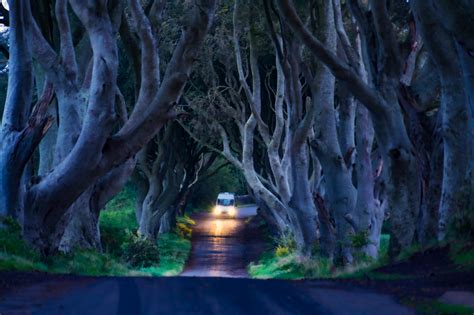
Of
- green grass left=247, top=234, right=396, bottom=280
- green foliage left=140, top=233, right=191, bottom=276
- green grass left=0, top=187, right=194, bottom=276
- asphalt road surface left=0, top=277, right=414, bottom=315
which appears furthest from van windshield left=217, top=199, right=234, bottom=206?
asphalt road surface left=0, top=277, right=414, bottom=315

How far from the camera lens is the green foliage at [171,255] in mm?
29772

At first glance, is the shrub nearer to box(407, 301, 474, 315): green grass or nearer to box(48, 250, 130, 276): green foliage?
box(48, 250, 130, 276): green foliage

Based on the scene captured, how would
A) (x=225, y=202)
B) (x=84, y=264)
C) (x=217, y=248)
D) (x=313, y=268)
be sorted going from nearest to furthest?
(x=84, y=264) → (x=313, y=268) → (x=217, y=248) → (x=225, y=202)

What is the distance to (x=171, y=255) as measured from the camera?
121 ft

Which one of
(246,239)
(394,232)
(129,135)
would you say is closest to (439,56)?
(394,232)

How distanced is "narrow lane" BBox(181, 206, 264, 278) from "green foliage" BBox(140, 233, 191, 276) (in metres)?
0.42

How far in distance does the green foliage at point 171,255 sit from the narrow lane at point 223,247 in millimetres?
416

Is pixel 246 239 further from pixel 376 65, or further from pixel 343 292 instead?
pixel 343 292

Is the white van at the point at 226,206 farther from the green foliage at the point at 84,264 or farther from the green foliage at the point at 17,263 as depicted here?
the green foliage at the point at 17,263

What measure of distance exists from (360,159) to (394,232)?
12.5ft

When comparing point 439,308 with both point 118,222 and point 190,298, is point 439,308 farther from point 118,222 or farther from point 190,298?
point 118,222

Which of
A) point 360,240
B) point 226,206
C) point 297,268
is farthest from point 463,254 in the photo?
point 226,206

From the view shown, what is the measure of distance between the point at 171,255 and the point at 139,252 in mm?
6762

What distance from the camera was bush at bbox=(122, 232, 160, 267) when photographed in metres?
29.9
